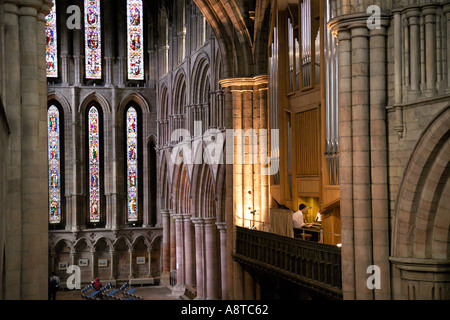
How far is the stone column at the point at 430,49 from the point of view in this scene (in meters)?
12.3

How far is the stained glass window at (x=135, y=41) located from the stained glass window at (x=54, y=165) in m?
4.50

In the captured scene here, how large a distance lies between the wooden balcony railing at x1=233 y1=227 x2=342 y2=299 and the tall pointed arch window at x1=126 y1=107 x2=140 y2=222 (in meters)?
15.1

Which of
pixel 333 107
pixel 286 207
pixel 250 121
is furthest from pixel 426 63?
pixel 250 121

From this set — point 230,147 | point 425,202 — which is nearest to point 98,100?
point 230,147

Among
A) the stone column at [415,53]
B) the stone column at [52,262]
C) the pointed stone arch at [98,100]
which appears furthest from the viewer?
the pointed stone arch at [98,100]

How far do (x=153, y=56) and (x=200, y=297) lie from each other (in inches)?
563

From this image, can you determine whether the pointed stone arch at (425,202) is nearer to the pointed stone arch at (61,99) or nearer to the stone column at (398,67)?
the stone column at (398,67)

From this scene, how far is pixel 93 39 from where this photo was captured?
36.0 m

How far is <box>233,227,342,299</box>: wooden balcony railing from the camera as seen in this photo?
14.8 m

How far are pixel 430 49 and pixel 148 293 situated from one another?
23.0 metres

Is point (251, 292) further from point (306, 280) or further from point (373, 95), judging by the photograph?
point (373, 95)

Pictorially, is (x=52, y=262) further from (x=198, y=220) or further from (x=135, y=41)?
(x=135, y=41)

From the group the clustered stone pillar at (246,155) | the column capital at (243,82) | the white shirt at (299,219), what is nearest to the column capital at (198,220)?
the clustered stone pillar at (246,155)

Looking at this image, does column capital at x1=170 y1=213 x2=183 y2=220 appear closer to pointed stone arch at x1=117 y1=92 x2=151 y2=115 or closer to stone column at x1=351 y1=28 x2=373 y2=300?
pointed stone arch at x1=117 y1=92 x2=151 y2=115
